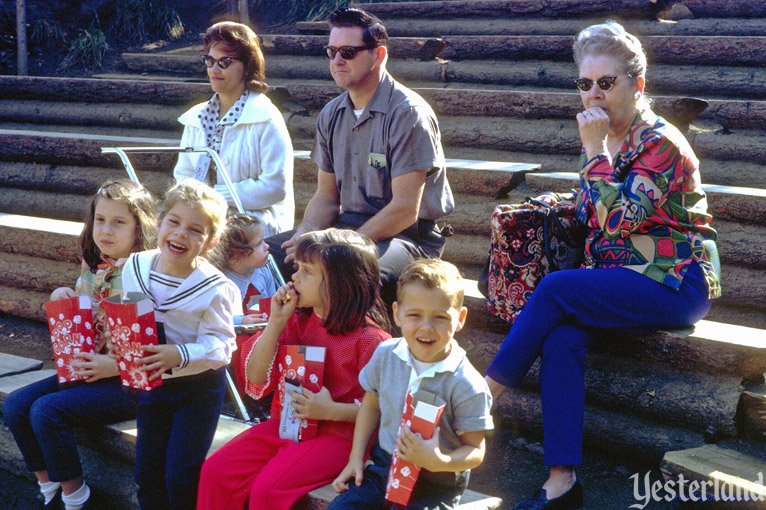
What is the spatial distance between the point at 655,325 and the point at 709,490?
611 mm

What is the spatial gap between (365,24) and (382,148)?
55cm

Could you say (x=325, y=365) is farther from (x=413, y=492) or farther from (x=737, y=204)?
(x=737, y=204)

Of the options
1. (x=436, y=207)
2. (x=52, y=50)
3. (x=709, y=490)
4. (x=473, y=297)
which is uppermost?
(x=52, y=50)

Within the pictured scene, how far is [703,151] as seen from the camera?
475cm

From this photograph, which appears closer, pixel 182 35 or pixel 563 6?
pixel 563 6

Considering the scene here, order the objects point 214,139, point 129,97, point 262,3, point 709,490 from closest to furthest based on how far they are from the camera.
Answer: point 709,490 < point 214,139 < point 129,97 < point 262,3

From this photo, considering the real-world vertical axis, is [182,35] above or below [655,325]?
above

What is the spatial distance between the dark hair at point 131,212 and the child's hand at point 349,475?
1318 millimetres

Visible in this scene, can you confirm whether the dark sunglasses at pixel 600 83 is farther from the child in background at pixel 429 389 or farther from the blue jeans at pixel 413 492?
the blue jeans at pixel 413 492

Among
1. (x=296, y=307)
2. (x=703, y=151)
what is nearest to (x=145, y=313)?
(x=296, y=307)

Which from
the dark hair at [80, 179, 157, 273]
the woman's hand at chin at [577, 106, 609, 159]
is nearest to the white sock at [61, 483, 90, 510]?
the dark hair at [80, 179, 157, 273]

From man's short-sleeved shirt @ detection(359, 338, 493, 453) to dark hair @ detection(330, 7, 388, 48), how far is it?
1.57m

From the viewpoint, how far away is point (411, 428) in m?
2.12

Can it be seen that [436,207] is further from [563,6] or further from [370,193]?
[563,6]
